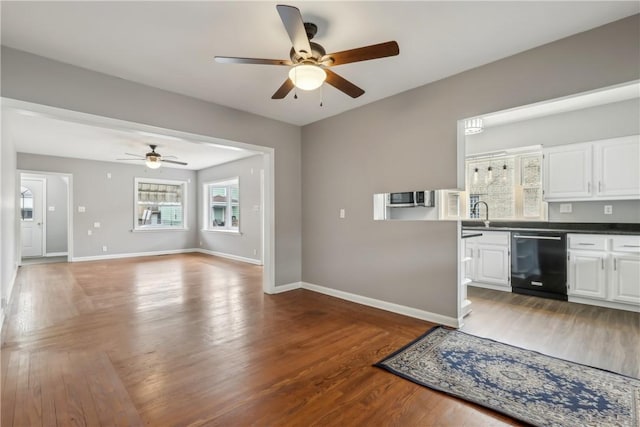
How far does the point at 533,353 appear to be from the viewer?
2506 millimetres

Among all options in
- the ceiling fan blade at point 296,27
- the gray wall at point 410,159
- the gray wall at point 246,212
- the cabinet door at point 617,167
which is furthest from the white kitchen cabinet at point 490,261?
the gray wall at point 246,212

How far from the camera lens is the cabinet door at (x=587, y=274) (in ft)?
12.2

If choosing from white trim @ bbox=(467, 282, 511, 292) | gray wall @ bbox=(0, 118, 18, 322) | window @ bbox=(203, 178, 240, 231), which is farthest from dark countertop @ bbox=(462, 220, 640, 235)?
gray wall @ bbox=(0, 118, 18, 322)

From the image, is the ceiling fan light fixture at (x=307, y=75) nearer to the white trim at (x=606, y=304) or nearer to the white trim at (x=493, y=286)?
the white trim at (x=493, y=286)

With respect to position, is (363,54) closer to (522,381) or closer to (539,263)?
(522,381)

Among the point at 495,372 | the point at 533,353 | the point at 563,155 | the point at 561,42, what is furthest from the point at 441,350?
the point at 563,155

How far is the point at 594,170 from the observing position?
4047 mm

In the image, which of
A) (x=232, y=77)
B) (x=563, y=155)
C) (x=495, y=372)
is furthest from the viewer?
(x=563, y=155)

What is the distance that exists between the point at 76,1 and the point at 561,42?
12.5 ft

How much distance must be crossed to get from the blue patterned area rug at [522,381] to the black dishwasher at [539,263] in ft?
6.91

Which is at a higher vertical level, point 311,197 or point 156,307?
point 311,197

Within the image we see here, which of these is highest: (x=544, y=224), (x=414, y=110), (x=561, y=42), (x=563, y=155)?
(x=561, y=42)

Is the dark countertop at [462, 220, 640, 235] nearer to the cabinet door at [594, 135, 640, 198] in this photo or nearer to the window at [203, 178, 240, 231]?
the cabinet door at [594, 135, 640, 198]

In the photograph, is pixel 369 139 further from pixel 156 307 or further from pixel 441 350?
pixel 156 307
